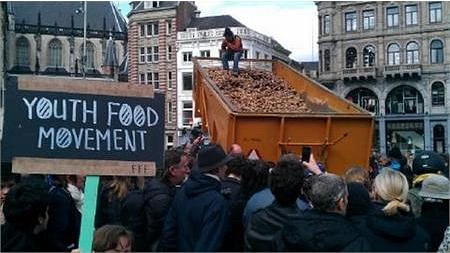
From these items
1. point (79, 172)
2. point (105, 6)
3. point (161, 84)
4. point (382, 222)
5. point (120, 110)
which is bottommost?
point (382, 222)

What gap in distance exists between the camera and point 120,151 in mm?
4312

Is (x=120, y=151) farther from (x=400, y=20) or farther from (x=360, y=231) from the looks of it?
(x=400, y=20)

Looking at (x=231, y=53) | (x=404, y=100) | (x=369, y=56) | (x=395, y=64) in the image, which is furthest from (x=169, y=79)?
(x=231, y=53)

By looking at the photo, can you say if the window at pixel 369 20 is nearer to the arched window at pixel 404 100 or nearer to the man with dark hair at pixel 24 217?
the arched window at pixel 404 100

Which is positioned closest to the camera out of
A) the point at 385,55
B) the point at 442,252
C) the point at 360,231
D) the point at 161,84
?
the point at 360,231

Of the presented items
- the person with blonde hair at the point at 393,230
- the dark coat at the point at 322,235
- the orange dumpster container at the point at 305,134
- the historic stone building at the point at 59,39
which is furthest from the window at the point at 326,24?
the dark coat at the point at 322,235

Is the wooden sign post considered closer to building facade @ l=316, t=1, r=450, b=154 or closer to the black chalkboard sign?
the black chalkboard sign

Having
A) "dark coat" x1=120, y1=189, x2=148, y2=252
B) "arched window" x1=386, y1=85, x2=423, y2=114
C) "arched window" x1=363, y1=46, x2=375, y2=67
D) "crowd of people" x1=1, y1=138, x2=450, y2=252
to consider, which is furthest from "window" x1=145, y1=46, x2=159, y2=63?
"dark coat" x1=120, y1=189, x2=148, y2=252

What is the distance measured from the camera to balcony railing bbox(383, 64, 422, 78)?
168 feet

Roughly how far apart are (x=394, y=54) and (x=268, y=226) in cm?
5261

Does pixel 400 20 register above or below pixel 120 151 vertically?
above

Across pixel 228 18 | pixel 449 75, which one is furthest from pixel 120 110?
pixel 228 18

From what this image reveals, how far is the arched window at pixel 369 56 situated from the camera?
178 feet

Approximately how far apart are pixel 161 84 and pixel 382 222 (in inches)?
2134
